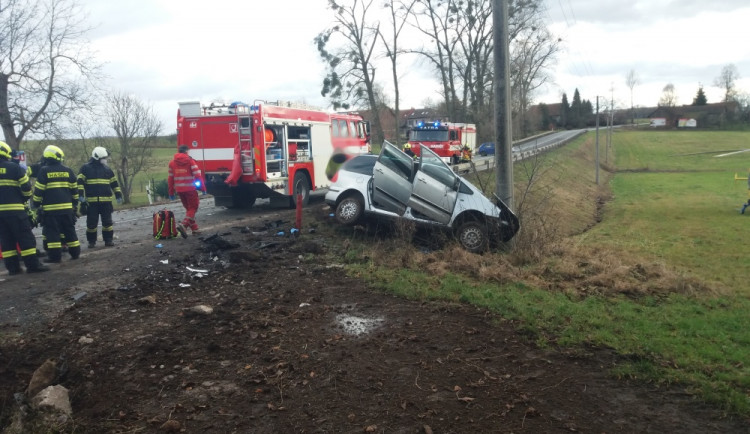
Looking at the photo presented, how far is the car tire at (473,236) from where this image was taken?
32.1 ft

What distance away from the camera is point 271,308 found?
20.5 feet

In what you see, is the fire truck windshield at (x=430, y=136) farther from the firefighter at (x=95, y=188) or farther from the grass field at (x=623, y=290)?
the firefighter at (x=95, y=188)

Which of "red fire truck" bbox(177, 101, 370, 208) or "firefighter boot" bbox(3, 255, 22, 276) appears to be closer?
"firefighter boot" bbox(3, 255, 22, 276)

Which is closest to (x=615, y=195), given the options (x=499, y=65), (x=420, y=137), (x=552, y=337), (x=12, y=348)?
(x=420, y=137)

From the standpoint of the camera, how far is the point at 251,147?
12.9m

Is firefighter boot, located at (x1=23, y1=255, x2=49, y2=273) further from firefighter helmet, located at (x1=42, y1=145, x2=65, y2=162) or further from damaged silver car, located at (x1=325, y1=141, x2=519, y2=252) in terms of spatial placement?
damaged silver car, located at (x1=325, y1=141, x2=519, y2=252)

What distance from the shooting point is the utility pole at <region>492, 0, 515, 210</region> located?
977cm

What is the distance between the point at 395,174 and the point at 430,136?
1909 cm

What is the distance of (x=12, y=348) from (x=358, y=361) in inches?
124

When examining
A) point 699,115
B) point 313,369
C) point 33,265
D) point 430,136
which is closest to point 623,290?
point 313,369

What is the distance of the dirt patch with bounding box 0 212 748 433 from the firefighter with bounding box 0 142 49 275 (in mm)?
1653

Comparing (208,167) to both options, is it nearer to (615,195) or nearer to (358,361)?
(358,361)

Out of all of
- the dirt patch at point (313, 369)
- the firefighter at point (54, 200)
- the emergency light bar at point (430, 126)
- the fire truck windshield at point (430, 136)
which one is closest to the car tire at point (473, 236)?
the dirt patch at point (313, 369)

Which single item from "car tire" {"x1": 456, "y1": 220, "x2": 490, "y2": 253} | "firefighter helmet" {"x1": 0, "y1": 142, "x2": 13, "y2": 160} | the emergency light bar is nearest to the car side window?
"car tire" {"x1": 456, "y1": 220, "x2": 490, "y2": 253}
